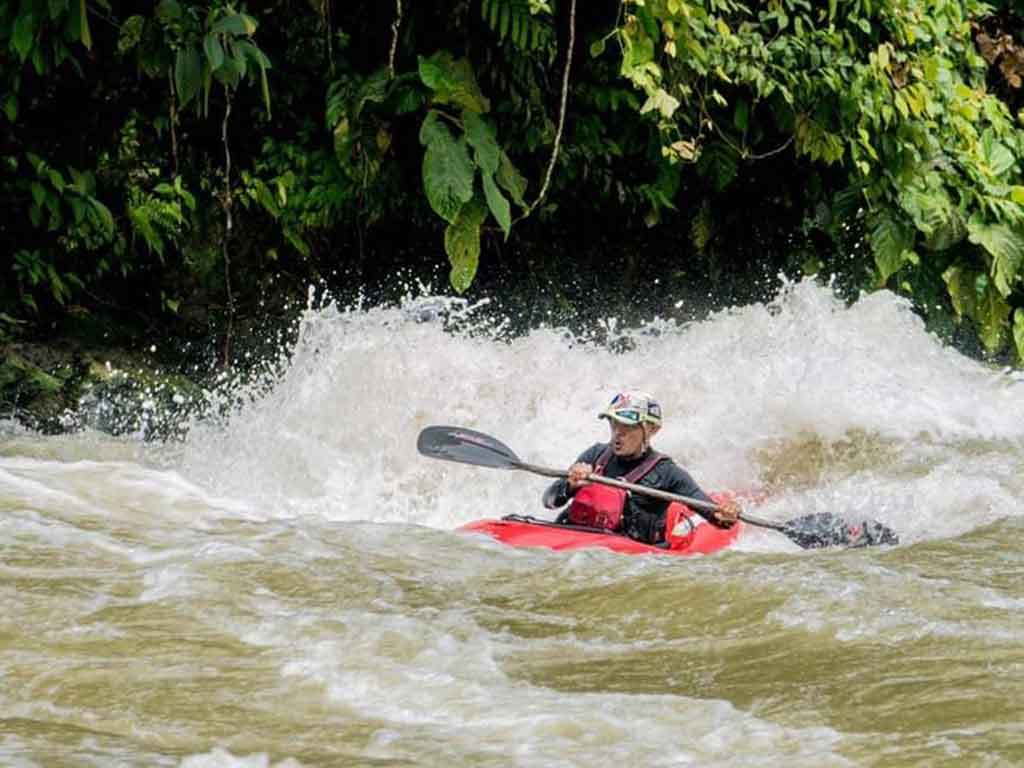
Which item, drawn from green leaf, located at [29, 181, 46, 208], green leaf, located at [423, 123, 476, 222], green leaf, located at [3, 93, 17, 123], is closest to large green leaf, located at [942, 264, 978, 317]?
green leaf, located at [423, 123, 476, 222]

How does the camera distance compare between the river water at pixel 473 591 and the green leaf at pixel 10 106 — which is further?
the green leaf at pixel 10 106

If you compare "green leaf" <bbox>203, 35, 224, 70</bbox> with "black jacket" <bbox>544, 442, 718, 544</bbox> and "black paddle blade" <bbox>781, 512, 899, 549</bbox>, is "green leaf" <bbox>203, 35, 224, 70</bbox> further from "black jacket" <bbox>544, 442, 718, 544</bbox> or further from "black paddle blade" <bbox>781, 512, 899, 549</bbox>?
"black paddle blade" <bbox>781, 512, 899, 549</bbox>

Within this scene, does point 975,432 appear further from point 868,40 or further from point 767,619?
point 767,619

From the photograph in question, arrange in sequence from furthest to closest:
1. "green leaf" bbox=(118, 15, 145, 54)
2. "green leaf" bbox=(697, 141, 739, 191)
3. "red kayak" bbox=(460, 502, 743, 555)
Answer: "green leaf" bbox=(697, 141, 739, 191) < "green leaf" bbox=(118, 15, 145, 54) < "red kayak" bbox=(460, 502, 743, 555)

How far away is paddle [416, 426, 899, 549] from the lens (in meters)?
5.71

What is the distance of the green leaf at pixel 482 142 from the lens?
24.1ft

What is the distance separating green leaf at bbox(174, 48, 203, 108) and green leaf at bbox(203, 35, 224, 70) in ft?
0.26

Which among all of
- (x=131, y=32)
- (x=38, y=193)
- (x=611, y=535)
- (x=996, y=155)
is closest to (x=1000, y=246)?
(x=996, y=155)

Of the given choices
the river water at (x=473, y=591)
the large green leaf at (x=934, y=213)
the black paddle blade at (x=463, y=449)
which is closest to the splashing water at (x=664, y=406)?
the river water at (x=473, y=591)

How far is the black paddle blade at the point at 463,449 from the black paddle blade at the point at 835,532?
1.18 meters

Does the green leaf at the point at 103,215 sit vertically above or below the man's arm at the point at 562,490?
above

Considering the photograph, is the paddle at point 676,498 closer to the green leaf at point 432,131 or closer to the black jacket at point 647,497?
the black jacket at point 647,497

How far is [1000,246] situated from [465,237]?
339 cm

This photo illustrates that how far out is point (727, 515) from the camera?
6012 mm
